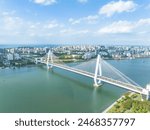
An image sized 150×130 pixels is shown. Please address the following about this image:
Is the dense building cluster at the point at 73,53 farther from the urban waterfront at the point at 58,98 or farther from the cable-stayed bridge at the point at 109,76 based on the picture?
the urban waterfront at the point at 58,98

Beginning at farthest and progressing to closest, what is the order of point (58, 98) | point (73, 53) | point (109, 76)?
1. point (73, 53)
2. point (109, 76)
3. point (58, 98)

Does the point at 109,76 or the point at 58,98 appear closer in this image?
the point at 58,98

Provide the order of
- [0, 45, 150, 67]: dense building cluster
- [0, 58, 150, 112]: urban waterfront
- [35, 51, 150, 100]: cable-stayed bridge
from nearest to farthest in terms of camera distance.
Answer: [0, 58, 150, 112]: urban waterfront → [35, 51, 150, 100]: cable-stayed bridge → [0, 45, 150, 67]: dense building cluster

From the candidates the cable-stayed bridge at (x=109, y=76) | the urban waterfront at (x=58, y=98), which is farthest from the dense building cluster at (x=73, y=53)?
the urban waterfront at (x=58, y=98)

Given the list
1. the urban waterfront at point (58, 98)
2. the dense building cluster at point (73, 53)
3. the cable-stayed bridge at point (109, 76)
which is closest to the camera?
the urban waterfront at point (58, 98)

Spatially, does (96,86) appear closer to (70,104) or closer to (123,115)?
(70,104)

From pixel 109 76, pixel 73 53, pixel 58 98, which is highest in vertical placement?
pixel 73 53

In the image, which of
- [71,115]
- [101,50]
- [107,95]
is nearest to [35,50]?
[101,50]

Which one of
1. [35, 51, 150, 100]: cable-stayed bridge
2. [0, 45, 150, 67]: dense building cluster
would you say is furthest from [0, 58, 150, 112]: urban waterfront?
[0, 45, 150, 67]: dense building cluster

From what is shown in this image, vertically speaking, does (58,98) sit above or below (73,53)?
below

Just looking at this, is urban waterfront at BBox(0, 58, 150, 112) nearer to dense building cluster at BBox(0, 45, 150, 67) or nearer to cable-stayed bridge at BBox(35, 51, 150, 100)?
cable-stayed bridge at BBox(35, 51, 150, 100)

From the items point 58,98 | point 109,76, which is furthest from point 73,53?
point 58,98

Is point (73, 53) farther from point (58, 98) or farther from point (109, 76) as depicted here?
point (58, 98)
